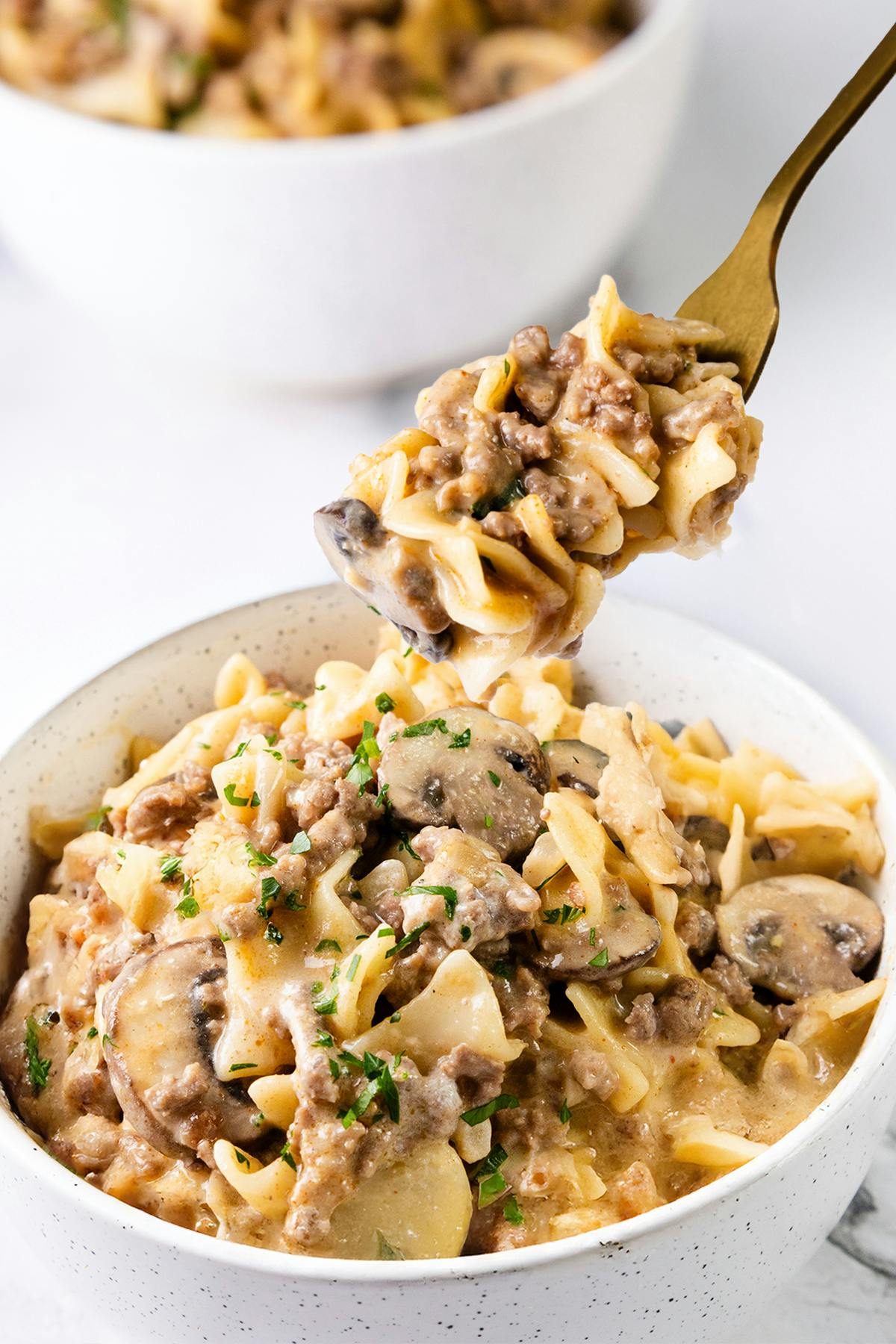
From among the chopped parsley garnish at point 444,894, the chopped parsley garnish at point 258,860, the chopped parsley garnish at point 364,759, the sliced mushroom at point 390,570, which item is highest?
the sliced mushroom at point 390,570

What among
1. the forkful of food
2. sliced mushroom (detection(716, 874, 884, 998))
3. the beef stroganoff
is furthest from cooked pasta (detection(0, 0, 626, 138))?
sliced mushroom (detection(716, 874, 884, 998))

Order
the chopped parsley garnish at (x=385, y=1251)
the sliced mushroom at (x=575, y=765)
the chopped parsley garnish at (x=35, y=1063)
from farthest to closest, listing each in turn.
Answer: the sliced mushroom at (x=575, y=765) → the chopped parsley garnish at (x=35, y=1063) → the chopped parsley garnish at (x=385, y=1251)

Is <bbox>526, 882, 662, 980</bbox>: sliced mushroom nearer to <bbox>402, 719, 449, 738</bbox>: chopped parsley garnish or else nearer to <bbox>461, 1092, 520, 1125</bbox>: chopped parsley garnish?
<bbox>461, 1092, 520, 1125</bbox>: chopped parsley garnish

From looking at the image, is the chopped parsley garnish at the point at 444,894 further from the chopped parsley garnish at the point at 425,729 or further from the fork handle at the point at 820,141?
the fork handle at the point at 820,141

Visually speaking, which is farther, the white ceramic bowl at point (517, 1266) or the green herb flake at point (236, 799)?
the green herb flake at point (236, 799)

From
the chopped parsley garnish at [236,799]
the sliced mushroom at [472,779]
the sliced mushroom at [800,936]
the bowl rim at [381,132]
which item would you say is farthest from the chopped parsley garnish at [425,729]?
the bowl rim at [381,132]

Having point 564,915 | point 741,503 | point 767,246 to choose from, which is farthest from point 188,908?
point 741,503
